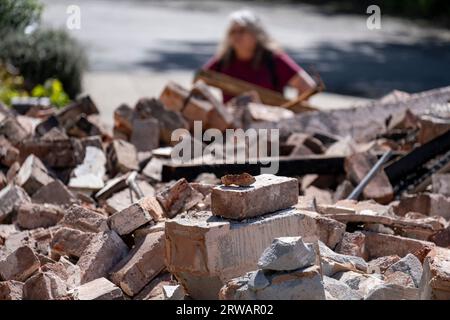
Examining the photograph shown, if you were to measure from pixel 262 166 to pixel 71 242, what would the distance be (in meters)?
1.62

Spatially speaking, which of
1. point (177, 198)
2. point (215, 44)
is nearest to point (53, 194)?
point (177, 198)

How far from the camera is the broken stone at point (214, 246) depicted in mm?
3711

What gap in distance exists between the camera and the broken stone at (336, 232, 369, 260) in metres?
4.43

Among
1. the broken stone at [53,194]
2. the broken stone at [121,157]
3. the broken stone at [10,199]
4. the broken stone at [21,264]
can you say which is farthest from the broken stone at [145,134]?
the broken stone at [21,264]

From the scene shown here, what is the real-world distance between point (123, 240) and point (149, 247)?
0.26 meters

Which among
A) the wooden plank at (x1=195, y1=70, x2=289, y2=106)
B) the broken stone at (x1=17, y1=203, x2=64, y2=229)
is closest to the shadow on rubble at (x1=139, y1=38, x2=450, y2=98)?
the wooden plank at (x1=195, y1=70, x2=289, y2=106)

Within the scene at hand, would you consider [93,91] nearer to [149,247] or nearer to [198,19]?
[149,247]

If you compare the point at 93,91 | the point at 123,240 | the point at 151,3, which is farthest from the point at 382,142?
the point at 151,3

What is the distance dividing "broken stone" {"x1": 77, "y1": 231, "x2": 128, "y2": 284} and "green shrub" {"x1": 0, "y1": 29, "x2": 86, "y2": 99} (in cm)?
622

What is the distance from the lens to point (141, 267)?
4.11 meters

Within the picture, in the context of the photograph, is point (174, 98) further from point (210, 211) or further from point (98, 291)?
point (98, 291)

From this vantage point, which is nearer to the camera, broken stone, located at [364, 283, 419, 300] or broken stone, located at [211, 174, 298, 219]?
broken stone, located at [364, 283, 419, 300]

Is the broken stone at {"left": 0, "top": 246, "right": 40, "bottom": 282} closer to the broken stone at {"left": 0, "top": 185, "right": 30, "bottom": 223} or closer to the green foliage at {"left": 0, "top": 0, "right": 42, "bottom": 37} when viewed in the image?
the broken stone at {"left": 0, "top": 185, "right": 30, "bottom": 223}
